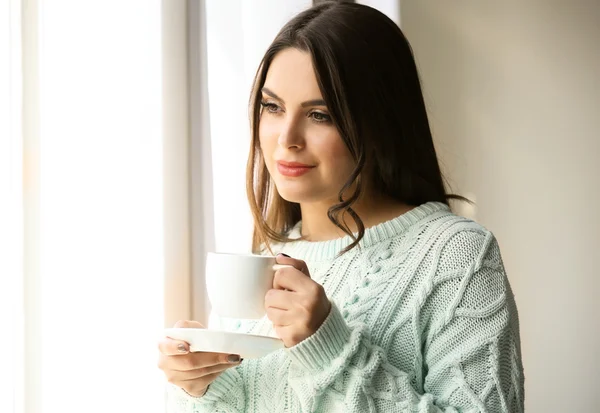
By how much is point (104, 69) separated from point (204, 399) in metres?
0.56

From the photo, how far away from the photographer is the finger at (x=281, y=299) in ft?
2.99

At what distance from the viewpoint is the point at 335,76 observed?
1057 mm

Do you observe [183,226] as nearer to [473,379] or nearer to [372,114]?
[372,114]

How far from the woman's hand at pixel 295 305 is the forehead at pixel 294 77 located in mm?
274

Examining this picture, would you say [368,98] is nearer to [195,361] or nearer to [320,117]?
→ [320,117]

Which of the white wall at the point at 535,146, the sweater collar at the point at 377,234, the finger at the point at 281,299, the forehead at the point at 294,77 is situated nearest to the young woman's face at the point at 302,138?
the forehead at the point at 294,77

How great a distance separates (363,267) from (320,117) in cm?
24

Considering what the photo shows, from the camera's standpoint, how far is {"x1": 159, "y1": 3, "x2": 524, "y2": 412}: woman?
94 cm

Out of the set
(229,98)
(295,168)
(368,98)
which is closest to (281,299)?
(295,168)

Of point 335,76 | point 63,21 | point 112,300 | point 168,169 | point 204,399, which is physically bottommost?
point 204,399

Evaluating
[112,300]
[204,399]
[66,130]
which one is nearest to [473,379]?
[204,399]

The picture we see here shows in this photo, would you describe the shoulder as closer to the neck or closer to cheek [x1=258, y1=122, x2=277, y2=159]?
the neck

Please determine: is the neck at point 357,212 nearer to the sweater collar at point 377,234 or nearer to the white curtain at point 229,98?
the sweater collar at point 377,234

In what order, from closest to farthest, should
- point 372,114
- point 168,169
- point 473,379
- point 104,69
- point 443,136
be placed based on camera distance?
point 473,379 < point 372,114 < point 104,69 < point 168,169 < point 443,136
